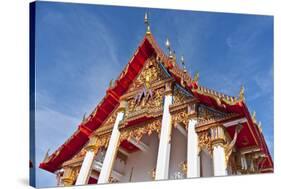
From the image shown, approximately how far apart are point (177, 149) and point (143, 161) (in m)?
0.63

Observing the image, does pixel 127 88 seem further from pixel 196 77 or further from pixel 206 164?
pixel 206 164

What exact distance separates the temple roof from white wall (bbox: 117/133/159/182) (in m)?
0.72

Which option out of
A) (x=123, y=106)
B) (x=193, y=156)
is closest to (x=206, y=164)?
(x=193, y=156)

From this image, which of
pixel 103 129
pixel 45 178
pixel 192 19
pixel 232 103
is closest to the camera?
pixel 45 178

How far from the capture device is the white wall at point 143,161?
491 cm

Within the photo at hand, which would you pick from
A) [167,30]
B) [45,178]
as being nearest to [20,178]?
[45,178]

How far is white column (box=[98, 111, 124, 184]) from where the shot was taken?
4.62m

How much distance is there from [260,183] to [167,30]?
2066mm

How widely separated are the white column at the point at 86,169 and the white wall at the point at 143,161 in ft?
1.60

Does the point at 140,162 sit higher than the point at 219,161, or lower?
higher

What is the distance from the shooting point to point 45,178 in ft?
12.7

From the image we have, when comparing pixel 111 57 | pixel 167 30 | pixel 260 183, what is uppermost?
pixel 167 30

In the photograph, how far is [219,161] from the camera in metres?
4.03
